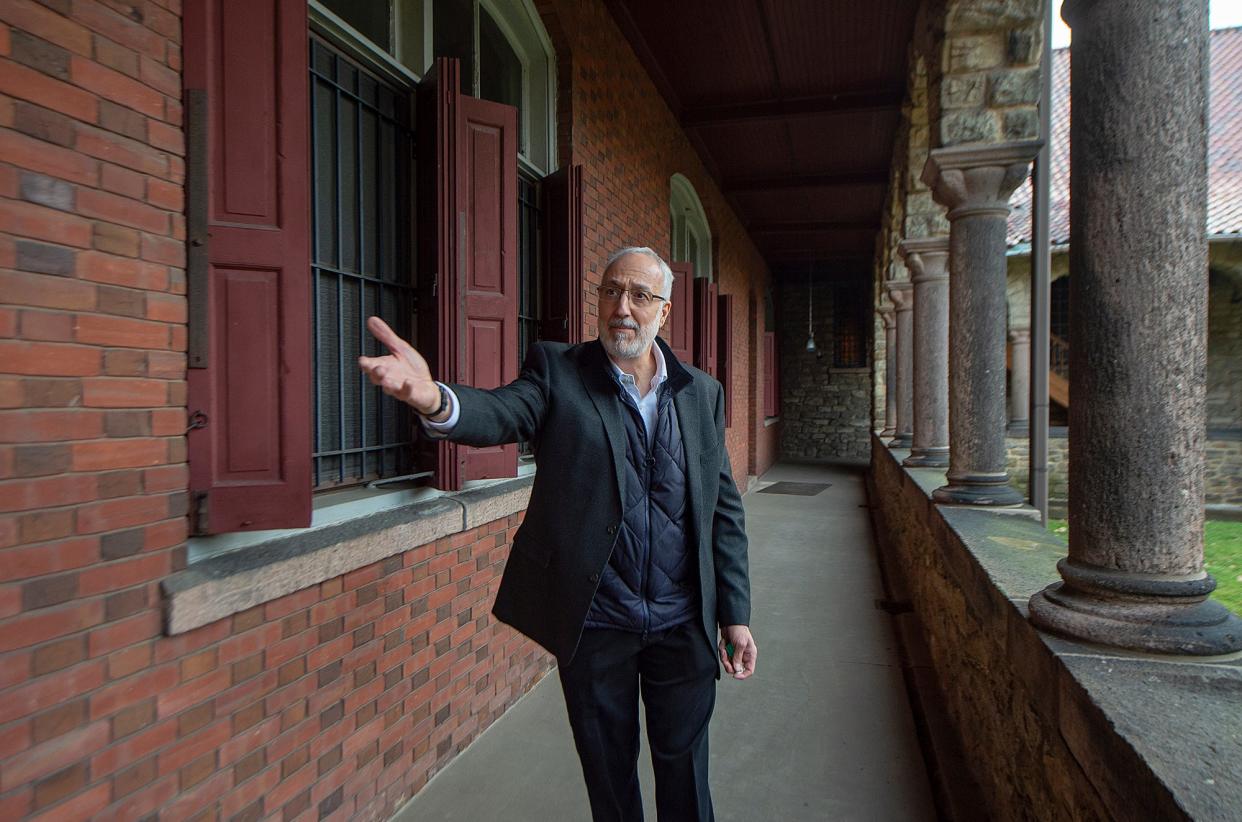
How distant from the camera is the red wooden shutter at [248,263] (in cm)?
175

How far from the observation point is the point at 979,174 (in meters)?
4.00

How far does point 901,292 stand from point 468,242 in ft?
25.9

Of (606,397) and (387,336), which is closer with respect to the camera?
(387,336)

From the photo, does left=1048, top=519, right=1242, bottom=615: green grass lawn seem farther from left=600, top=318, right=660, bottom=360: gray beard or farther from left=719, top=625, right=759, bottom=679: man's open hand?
left=600, top=318, right=660, bottom=360: gray beard

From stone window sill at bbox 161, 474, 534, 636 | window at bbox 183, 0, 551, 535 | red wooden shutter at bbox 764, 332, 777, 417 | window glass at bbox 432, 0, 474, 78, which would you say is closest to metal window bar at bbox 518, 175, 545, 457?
window at bbox 183, 0, 551, 535

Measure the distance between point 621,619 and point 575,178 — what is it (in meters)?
2.85

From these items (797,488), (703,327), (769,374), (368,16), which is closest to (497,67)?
(368,16)

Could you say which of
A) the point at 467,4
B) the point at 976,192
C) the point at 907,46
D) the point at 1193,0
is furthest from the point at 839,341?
the point at 1193,0

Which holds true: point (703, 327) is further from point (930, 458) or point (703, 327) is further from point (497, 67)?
point (497, 67)

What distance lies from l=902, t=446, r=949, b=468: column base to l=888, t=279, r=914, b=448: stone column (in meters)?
3.04

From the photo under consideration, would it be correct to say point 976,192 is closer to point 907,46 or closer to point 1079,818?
point 907,46

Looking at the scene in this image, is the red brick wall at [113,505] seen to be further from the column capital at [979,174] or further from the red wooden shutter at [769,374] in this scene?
the red wooden shutter at [769,374]

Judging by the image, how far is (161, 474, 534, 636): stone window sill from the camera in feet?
5.62

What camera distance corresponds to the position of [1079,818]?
5.03ft
